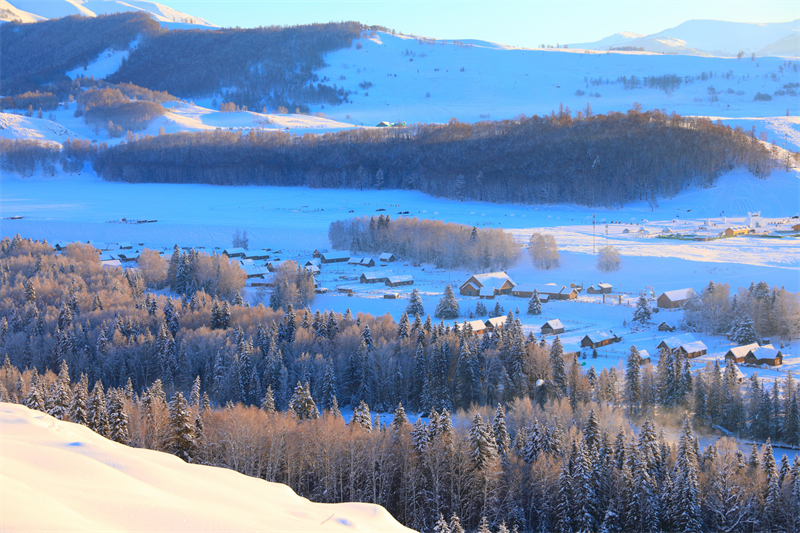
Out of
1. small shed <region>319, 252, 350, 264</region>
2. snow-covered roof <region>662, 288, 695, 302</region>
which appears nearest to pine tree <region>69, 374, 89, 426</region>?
snow-covered roof <region>662, 288, 695, 302</region>

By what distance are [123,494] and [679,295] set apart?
122 ft

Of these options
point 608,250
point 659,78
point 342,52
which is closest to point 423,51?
point 342,52

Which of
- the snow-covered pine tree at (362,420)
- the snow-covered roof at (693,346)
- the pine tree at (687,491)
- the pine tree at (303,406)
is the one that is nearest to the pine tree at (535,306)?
the snow-covered roof at (693,346)

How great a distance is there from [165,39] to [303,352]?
193m

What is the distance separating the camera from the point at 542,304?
134 ft

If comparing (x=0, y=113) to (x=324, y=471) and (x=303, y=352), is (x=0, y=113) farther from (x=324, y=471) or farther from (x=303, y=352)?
(x=324, y=471)

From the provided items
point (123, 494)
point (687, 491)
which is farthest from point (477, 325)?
point (123, 494)

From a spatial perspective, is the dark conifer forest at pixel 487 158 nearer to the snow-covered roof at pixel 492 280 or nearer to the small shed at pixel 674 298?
the snow-covered roof at pixel 492 280

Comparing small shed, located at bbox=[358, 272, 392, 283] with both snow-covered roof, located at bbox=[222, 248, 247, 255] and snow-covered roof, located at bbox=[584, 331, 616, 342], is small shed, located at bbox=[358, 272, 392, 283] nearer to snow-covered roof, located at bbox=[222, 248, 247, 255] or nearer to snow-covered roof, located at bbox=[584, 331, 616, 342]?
snow-covered roof, located at bbox=[222, 248, 247, 255]

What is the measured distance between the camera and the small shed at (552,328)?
114ft

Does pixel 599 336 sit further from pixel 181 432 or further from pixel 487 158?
pixel 487 158

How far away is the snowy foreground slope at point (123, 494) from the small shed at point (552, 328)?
27.0 metres

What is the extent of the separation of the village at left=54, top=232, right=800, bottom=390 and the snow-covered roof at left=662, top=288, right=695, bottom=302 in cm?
6

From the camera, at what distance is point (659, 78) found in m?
159
